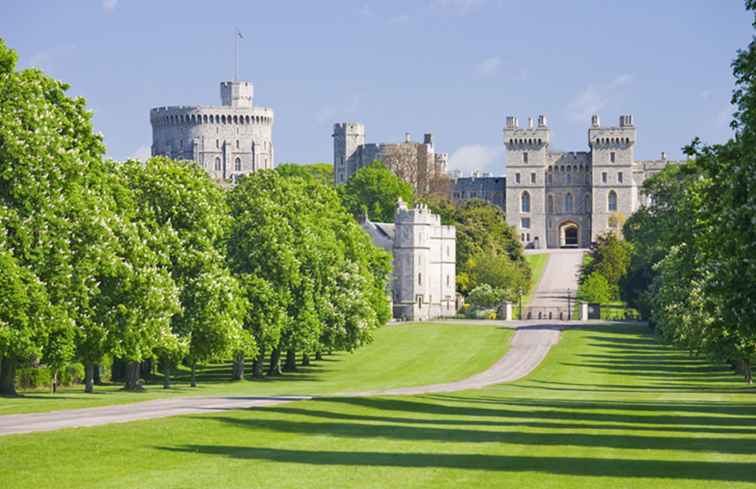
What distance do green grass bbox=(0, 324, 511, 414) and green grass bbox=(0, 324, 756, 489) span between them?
26.4ft

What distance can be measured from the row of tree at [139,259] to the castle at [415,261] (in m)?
53.9

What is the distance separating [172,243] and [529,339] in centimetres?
5733

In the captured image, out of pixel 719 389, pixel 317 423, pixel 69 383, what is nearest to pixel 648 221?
pixel 719 389

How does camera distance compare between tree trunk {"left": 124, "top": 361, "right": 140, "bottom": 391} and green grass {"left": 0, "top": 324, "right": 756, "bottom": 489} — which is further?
tree trunk {"left": 124, "top": 361, "right": 140, "bottom": 391}

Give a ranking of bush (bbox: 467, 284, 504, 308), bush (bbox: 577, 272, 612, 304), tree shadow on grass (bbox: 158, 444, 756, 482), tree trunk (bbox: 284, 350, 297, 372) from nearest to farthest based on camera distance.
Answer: tree shadow on grass (bbox: 158, 444, 756, 482)
tree trunk (bbox: 284, 350, 297, 372)
bush (bbox: 467, 284, 504, 308)
bush (bbox: 577, 272, 612, 304)

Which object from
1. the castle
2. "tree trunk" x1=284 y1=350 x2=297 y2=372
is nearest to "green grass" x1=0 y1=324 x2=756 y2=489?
"tree trunk" x1=284 y1=350 x2=297 y2=372

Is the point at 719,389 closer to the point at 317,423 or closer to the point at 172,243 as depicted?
the point at 172,243

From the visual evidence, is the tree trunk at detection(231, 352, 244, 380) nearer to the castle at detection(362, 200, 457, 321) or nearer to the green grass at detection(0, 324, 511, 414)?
the green grass at detection(0, 324, 511, 414)

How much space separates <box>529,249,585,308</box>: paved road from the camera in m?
153

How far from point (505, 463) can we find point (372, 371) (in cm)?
5666

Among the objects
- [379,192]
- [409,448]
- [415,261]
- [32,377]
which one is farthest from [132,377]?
[379,192]

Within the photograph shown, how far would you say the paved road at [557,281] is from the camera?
153m

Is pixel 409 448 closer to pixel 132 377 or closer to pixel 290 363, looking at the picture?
pixel 132 377

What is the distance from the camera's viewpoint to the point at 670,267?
7575 centimetres
